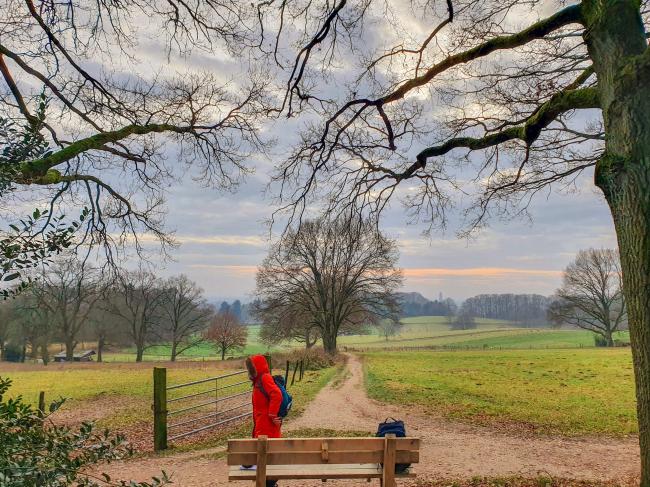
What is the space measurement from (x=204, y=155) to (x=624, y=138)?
286 inches

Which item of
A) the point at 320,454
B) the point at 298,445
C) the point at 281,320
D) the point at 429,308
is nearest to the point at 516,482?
the point at 320,454

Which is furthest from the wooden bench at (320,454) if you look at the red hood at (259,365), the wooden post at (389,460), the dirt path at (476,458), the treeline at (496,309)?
the treeline at (496,309)

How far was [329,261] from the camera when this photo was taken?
36.4 m

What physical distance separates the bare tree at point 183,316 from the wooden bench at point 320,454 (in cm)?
4633

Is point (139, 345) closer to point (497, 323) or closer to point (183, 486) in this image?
point (183, 486)

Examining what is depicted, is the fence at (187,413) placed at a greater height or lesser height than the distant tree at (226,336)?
greater

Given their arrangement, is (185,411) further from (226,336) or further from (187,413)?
(226,336)

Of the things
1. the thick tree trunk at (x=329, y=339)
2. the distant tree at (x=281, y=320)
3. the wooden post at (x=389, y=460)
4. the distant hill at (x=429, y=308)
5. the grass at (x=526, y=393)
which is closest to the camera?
the wooden post at (x=389, y=460)

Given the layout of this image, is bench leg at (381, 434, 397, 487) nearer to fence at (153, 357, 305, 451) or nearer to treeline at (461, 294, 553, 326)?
fence at (153, 357, 305, 451)

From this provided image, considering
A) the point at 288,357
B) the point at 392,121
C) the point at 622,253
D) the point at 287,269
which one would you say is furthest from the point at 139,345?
the point at 622,253

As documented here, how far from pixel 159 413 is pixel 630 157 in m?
9.27

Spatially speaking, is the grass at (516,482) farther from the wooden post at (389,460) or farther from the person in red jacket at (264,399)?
the person in red jacket at (264,399)

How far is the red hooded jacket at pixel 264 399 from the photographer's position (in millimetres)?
6141

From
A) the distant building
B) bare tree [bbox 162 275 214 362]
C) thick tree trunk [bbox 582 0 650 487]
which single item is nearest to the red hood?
thick tree trunk [bbox 582 0 650 487]
